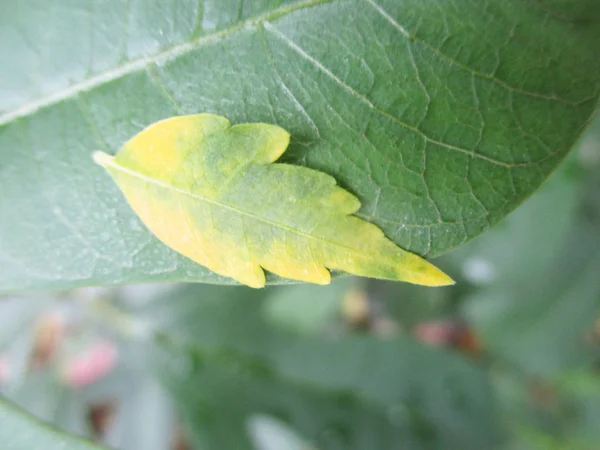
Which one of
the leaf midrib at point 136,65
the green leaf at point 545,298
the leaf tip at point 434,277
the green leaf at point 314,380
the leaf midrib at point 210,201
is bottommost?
the green leaf at point 314,380

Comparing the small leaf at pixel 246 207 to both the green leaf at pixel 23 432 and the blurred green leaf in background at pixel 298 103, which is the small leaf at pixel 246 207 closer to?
the blurred green leaf in background at pixel 298 103

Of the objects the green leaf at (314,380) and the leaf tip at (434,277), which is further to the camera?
the green leaf at (314,380)

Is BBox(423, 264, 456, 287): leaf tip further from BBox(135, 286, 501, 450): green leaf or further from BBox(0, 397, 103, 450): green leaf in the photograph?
BBox(135, 286, 501, 450): green leaf

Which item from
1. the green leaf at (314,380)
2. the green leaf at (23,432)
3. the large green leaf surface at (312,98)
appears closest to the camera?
the large green leaf surface at (312,98)

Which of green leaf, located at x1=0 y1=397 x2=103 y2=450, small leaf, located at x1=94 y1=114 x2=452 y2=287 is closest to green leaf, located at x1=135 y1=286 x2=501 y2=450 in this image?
green leaf, located at x1=0 y1=397 x2=103 y2=450

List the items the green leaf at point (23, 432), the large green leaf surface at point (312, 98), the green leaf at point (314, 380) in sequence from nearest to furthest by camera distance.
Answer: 1. the large green leaf surface at point (312, 98)
2. the green leaf at point (23, 432)
3. the green leaf at point (314, 380)

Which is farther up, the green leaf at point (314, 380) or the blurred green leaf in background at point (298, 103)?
the blurred green leaf in background at point (298, 103)

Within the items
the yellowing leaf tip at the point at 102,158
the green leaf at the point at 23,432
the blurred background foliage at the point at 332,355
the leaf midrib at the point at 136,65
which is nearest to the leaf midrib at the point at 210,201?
the yellowing leaf tip at the point at 102,158

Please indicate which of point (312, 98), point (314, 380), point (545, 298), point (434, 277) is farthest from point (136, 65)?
point (545, 298)
